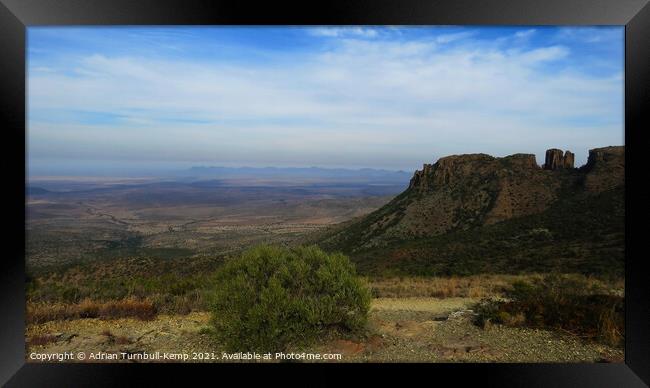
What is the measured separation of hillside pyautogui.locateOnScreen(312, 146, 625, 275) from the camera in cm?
1362

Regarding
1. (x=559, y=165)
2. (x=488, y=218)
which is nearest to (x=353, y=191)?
(x=488, y=218)

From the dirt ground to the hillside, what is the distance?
700 centimetres

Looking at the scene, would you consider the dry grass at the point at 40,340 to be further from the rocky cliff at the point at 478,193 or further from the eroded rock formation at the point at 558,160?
the eroded rock formation at the point at 558,160

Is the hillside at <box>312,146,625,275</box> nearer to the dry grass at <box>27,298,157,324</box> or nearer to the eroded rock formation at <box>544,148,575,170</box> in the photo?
the eroded rock formation at <box>544,148,575,170</box>

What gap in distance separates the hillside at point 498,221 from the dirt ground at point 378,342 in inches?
276

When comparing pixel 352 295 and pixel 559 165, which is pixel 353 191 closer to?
pixel 559 165

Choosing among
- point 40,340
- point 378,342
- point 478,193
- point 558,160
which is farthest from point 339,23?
point 558,160

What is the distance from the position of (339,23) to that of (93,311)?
502 cm

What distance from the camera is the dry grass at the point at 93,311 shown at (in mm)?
5523

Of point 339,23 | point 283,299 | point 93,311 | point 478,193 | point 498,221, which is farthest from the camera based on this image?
point 478,193

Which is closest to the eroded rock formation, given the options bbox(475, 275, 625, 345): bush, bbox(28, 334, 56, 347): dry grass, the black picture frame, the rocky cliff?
the rocky cliff

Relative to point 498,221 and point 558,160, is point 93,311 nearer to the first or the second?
point 498,221

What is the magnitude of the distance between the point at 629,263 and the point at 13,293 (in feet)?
17.3

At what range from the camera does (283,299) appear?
159 inches
